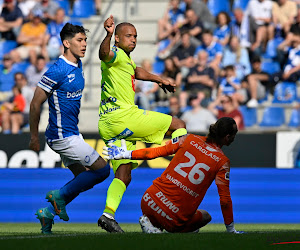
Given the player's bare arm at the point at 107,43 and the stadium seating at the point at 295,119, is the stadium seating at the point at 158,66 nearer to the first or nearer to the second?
the stadium seating at the point at 295,119

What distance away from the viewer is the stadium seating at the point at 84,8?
17484 mm

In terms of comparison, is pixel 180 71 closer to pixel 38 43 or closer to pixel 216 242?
pixel 38 43

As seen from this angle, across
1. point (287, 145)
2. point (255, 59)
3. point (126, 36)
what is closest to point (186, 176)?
point (126, 36)

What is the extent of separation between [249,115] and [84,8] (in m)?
5.47

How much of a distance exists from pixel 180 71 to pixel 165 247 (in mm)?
9945

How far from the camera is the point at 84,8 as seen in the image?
689 inches

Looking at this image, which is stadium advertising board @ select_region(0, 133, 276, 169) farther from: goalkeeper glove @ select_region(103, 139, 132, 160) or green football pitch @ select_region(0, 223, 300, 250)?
green football pitch @ select_region(0, 223, 300, 250)

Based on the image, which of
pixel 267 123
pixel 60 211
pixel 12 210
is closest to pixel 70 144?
pixel 60 211

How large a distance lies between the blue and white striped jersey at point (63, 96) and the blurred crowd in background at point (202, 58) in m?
6.44

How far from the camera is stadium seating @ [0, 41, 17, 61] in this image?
Answer: 55.0 feet

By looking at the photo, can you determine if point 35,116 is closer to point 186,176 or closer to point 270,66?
point 186,176

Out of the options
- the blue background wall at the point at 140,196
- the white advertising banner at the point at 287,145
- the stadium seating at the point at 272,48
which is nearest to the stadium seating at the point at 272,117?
the stadium seating at the point at 272,48

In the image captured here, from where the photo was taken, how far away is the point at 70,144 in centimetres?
721

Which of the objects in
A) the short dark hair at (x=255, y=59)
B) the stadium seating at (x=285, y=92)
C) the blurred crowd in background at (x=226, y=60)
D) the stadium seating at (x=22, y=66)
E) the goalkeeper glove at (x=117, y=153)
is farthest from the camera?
the stadium seating at (x=22, y=66)
